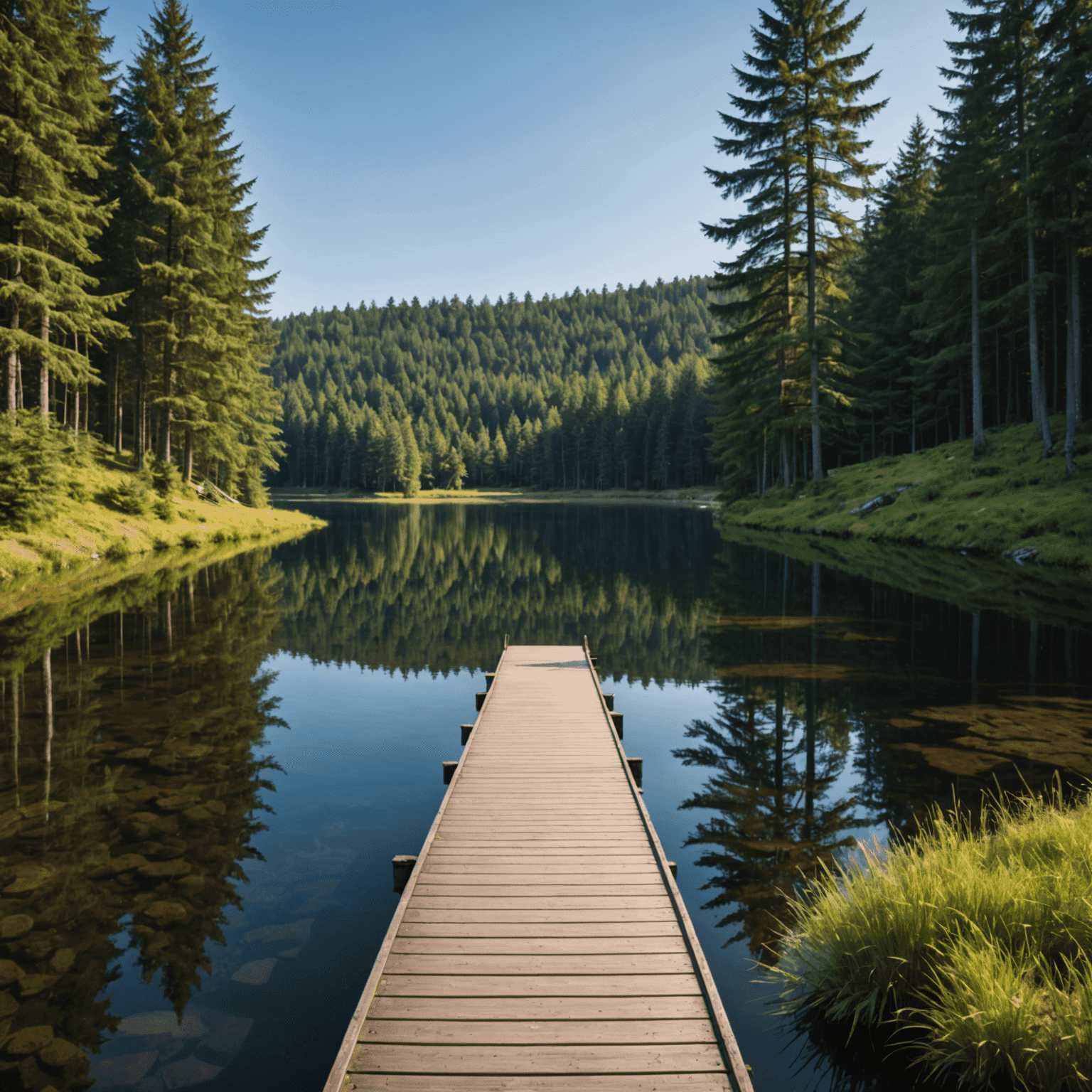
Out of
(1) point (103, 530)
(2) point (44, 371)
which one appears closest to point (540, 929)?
(1) point (103, 530)

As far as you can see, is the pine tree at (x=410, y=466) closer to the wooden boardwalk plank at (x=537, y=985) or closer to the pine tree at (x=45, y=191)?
the pine tree at (x=45, y=191)

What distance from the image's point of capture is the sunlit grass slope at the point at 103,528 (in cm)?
2151

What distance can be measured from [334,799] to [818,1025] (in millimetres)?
5731

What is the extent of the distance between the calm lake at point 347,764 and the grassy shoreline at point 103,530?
2998mm

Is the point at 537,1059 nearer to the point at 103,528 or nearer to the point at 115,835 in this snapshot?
the point at 115,835

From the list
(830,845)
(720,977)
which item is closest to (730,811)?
(830,845)

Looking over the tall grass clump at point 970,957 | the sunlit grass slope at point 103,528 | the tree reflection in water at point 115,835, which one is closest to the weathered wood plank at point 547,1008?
the tall grass clump at point 970,957

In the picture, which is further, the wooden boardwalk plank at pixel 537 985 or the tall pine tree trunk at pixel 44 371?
the tall pine tree trunk at pixel 44 371

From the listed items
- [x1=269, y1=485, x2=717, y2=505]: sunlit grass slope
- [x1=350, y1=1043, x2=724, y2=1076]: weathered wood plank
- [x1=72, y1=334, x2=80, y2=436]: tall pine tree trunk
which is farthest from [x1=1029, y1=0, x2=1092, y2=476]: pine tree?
[x1=269, y1=485, x2=717, y2=505]: sunlit grass slope

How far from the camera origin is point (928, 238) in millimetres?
38000

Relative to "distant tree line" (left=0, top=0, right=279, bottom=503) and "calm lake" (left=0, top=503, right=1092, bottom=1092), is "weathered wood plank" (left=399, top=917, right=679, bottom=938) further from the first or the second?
"distant tree line" (left=0, top=0, right=279, bottom=503)

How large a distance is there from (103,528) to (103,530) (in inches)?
7.2

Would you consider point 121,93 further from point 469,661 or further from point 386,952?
point 386,952

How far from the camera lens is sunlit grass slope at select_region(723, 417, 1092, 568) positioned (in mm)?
23547
